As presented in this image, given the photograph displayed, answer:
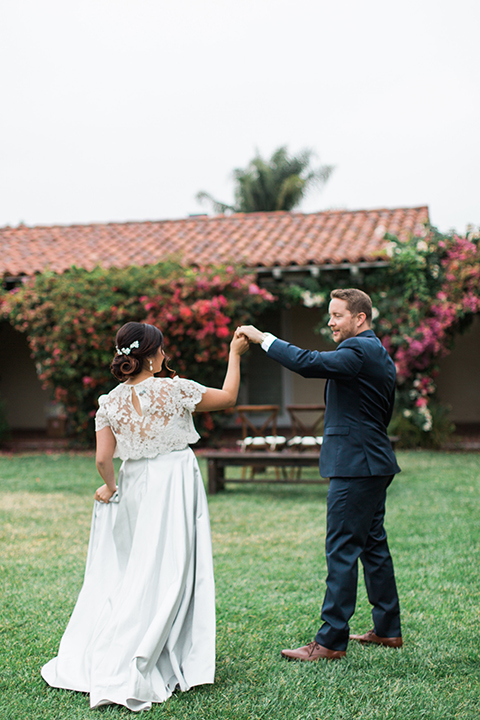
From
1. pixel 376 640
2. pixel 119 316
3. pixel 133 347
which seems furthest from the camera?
pixel 119 316

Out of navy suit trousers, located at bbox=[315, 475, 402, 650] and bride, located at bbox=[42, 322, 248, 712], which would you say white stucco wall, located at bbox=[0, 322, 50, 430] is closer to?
bride, located at bbox=[42, 322, 248, 712]

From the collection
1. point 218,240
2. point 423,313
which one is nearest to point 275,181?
point 218,240

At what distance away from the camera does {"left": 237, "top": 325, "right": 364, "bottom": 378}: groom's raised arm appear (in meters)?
3.00

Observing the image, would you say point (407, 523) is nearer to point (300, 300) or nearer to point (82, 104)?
point (300, 300)

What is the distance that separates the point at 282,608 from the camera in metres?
4.03

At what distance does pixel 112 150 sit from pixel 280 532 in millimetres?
24466

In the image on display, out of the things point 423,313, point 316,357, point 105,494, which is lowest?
point 105,494

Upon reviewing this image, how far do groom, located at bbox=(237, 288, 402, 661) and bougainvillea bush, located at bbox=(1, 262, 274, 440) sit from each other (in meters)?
7.45

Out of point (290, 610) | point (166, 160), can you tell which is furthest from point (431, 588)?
point (166, 160)

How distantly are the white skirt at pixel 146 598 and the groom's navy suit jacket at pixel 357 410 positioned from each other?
0.71m

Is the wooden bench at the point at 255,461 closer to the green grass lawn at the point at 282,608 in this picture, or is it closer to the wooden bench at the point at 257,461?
the wooden bench at the point at 257,461

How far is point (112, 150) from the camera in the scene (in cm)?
2722

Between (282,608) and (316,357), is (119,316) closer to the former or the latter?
(282,608)

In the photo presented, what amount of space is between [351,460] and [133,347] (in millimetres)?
1222
